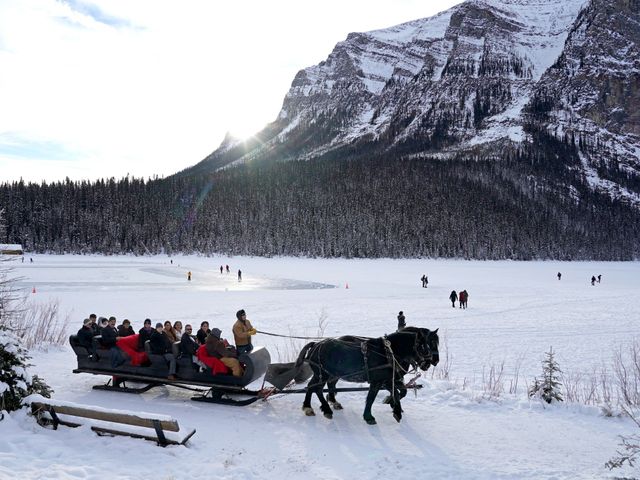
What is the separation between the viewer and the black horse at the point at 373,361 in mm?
7578

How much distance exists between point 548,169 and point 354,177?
90.9 metres

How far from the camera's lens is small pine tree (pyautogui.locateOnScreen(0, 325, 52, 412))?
6.90 m

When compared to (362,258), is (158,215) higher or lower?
higher

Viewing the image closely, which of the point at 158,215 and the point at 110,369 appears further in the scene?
the point at 158,215

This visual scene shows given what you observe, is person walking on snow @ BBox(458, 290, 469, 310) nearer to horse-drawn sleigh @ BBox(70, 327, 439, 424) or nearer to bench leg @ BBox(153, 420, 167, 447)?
horse-drawn sleigh @ BBox(70, 327, 439, 424)

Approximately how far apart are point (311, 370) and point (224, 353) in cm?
168

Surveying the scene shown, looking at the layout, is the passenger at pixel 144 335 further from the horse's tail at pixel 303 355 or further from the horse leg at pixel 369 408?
the horse leg at pixel 369 408

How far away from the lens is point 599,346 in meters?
17.5

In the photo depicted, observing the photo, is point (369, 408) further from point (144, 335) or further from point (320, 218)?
point (320, 218)

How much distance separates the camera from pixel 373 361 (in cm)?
773

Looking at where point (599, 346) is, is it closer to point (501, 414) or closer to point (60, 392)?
point (501, 414)

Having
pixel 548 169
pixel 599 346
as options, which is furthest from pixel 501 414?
pixel 548 169

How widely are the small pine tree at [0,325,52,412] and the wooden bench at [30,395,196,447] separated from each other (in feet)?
0.87

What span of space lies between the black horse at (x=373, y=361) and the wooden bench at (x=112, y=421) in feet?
7.91
